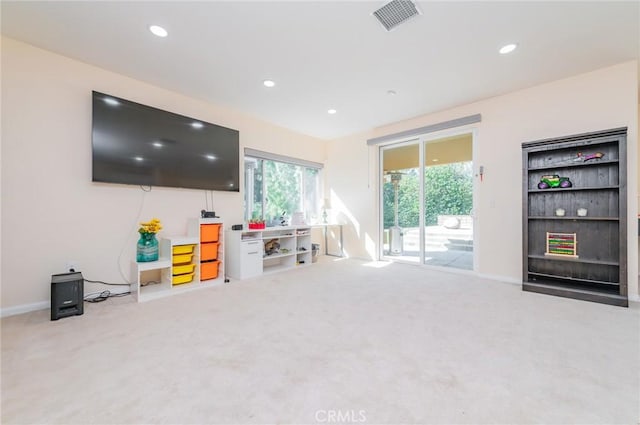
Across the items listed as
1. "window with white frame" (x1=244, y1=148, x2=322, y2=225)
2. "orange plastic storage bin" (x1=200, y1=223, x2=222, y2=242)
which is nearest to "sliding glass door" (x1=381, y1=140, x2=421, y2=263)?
"window with white frame" (x1=244, y1=148, x2=322, y2=225)

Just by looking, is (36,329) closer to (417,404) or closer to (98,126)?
(98,126)

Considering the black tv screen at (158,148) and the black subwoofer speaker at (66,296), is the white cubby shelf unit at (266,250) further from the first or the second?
the black subwoofer speaker at (66,296)

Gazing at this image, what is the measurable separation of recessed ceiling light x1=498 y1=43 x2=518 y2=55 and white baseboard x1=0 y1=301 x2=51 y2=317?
531 cm

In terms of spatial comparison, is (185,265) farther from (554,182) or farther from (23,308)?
(554,182)

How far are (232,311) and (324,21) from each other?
2803 millimetres

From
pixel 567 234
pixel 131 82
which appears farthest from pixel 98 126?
pixel 567 234

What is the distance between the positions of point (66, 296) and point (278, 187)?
3339mm

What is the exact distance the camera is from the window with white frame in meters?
4.56

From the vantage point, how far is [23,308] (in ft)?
8.18

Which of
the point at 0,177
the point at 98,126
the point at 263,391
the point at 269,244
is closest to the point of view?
the point at 263,391

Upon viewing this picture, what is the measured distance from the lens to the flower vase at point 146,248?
2.98 metres

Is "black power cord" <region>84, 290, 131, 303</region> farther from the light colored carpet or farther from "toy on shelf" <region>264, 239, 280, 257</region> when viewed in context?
"toy on shelf" <region>264, 239, 280, 257</region>

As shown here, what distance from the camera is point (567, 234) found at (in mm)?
3109

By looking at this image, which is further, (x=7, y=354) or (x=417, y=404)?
(x=7, y=354)
